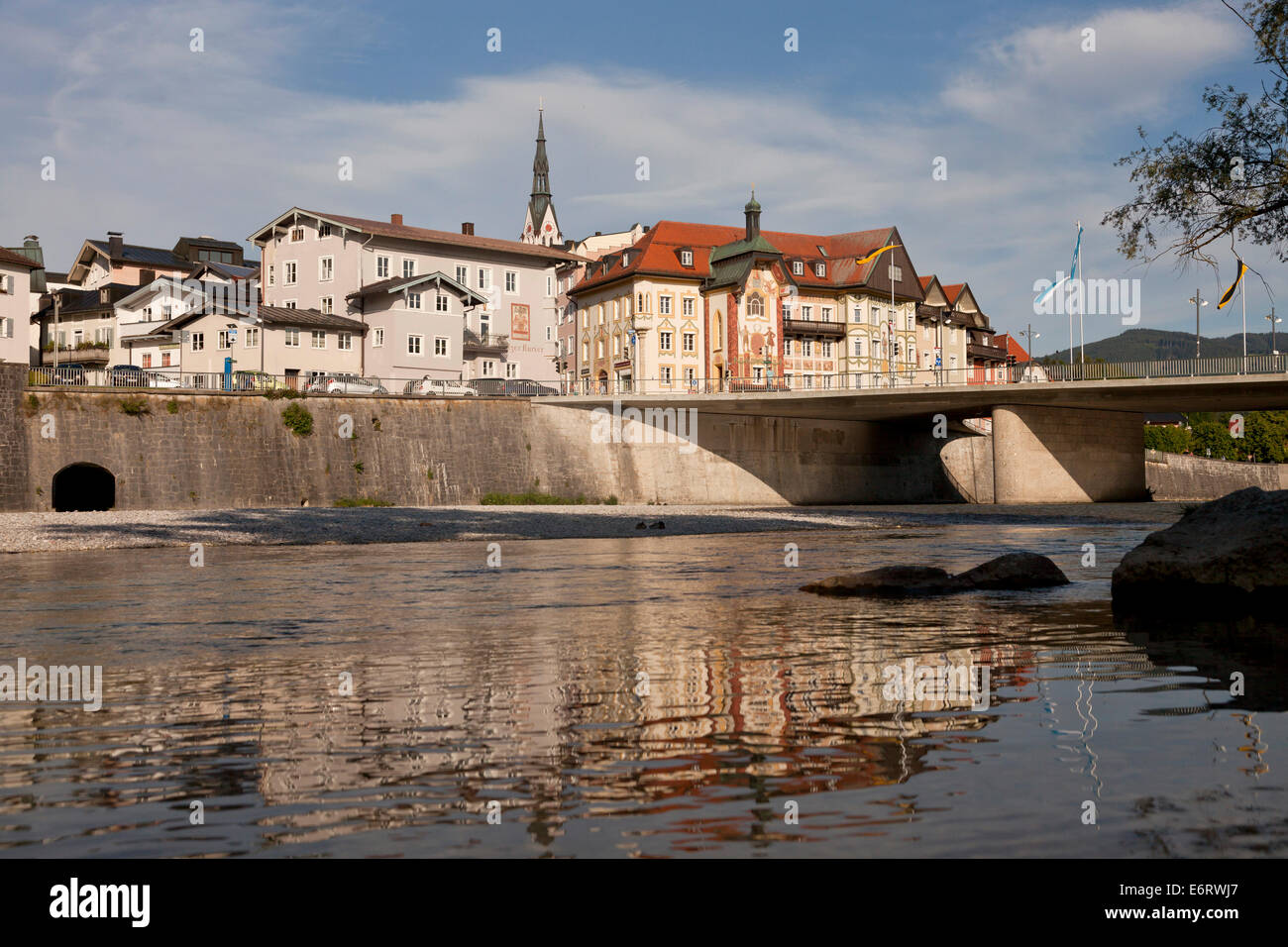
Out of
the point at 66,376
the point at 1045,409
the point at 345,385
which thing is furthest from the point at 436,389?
the point at 1045,409

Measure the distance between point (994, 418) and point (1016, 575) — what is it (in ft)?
191

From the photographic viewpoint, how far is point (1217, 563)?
532 inches

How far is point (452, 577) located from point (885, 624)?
36.3 feet

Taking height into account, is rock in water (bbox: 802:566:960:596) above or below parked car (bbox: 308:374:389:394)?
below

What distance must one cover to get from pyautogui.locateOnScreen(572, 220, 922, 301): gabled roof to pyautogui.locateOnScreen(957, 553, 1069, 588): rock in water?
3308 inches

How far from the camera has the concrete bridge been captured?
2657 inches

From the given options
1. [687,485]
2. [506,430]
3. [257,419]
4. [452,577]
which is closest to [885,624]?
[452,577]

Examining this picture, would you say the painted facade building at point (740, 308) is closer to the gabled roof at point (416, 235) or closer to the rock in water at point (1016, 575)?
A: the gabled roof at point (416, 235)

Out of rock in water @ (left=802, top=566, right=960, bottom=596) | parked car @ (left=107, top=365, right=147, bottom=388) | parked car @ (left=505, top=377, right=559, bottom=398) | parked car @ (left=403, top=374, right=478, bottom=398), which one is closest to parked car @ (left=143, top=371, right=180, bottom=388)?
parked car @ (left=107, top=365, right=147, bottom=388)

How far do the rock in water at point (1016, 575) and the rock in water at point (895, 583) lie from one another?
19.2 inches

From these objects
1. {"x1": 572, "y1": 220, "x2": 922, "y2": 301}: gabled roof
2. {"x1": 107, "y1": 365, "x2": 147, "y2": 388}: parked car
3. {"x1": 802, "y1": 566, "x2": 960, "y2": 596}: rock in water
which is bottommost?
{"x1": 802, "y1": 566, "x2": 960, "y2": 596}: rock in water

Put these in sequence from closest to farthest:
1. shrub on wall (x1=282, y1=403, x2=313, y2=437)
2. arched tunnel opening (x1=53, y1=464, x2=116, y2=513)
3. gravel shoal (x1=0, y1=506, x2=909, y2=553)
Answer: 1. gravel shoal (x1=0, y1=506, x2=909, y2=553)
2. arched tunnel opening (x1=53, y1=464, x2=116, y2=513)
3. shrub on wall (x1=282, y1=403, x2=313, y2=437)

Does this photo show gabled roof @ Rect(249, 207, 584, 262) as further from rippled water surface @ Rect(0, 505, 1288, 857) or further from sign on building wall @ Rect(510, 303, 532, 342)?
rippled water surface @ Rect(0, 505, 1288, 857)
